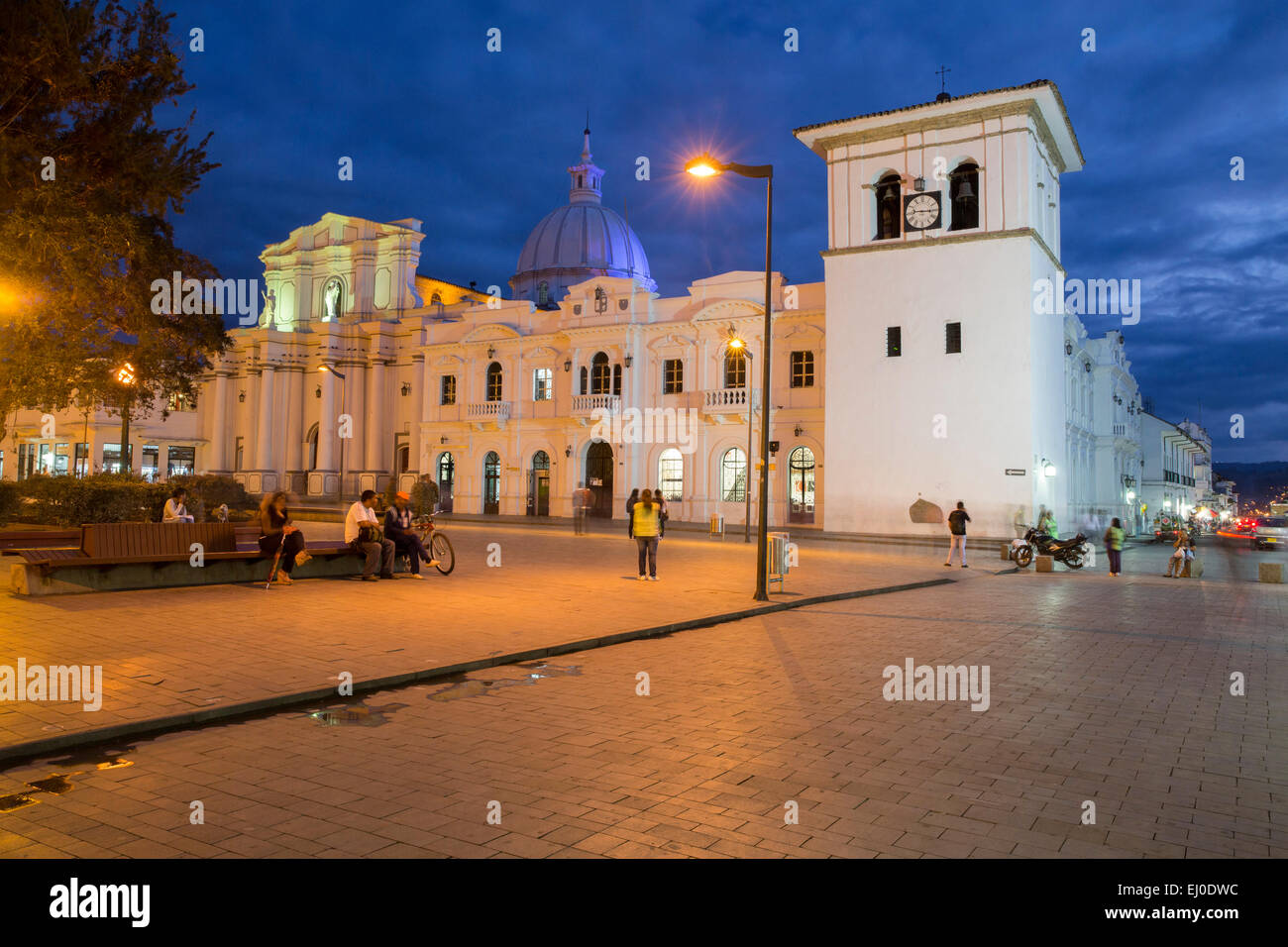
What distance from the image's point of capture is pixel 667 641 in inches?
401

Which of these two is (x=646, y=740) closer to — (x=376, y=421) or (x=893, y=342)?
(x=893, y=342)

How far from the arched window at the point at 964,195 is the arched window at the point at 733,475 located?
12856mm

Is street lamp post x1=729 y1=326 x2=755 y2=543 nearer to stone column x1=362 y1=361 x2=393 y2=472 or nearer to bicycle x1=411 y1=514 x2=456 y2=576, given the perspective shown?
bicycle x1=411 y1=514 x2=456 y2=576

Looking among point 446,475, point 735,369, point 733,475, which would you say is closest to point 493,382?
point 446,475

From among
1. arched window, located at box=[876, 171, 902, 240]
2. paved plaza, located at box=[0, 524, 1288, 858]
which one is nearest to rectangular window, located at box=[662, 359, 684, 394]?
arched window, located at box=[876, 171, 902, 240]

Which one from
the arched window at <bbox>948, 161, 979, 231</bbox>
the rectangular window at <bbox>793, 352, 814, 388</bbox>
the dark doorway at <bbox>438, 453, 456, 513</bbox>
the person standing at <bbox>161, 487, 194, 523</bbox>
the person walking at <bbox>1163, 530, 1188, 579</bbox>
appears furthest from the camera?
the dark doorway at <bbox>438, 453, 456, 513</bbox>

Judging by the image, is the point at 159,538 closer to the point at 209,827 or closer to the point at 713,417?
the point at 209,827

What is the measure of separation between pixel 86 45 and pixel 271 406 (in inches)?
1802

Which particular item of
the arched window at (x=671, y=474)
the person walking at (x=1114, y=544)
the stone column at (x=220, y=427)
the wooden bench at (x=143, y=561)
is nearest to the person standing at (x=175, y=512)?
the wooden bench at (x=143, y=561)

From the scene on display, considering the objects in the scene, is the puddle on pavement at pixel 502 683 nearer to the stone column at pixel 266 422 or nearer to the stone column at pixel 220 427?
the stone column at pixel 266 422

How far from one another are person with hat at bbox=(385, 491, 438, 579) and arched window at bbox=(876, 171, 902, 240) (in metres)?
23.5

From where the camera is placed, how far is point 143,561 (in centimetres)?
1284

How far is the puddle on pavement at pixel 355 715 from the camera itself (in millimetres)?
6391

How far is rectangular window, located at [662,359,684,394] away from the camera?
4094 cm
